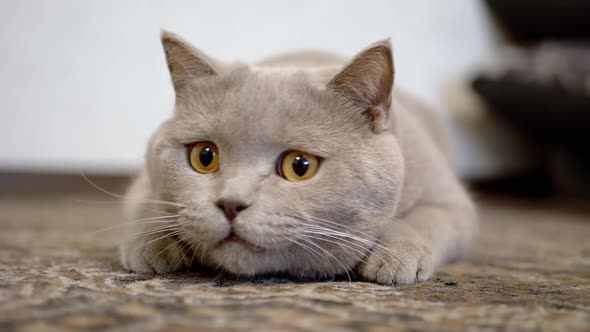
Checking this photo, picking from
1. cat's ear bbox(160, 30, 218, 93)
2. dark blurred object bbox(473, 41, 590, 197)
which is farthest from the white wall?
cat's ear bbox(160, 30, 218, 93)

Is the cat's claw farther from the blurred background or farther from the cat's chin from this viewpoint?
the blurred background

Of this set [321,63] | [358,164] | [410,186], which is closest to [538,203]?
[321,63]

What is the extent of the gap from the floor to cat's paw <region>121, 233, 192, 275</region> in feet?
0.11

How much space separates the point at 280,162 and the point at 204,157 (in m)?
0.14

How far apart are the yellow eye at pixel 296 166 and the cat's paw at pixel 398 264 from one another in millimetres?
196

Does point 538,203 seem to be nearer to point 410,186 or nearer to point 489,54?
point 489,54

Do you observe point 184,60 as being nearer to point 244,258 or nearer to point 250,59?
point 244,258

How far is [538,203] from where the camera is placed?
3.10m

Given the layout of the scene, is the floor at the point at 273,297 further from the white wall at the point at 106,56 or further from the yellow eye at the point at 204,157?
the white wall at the point at 106,56

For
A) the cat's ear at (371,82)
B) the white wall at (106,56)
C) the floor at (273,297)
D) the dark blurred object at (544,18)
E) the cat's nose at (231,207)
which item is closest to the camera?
the floor at (273,297)

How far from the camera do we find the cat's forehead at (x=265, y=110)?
38.4 inches

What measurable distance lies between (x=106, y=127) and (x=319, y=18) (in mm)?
1076

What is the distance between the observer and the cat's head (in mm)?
935

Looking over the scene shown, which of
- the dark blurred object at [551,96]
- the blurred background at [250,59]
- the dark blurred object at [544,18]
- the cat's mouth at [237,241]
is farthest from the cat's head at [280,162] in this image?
the dark blurred object at [544,18]
